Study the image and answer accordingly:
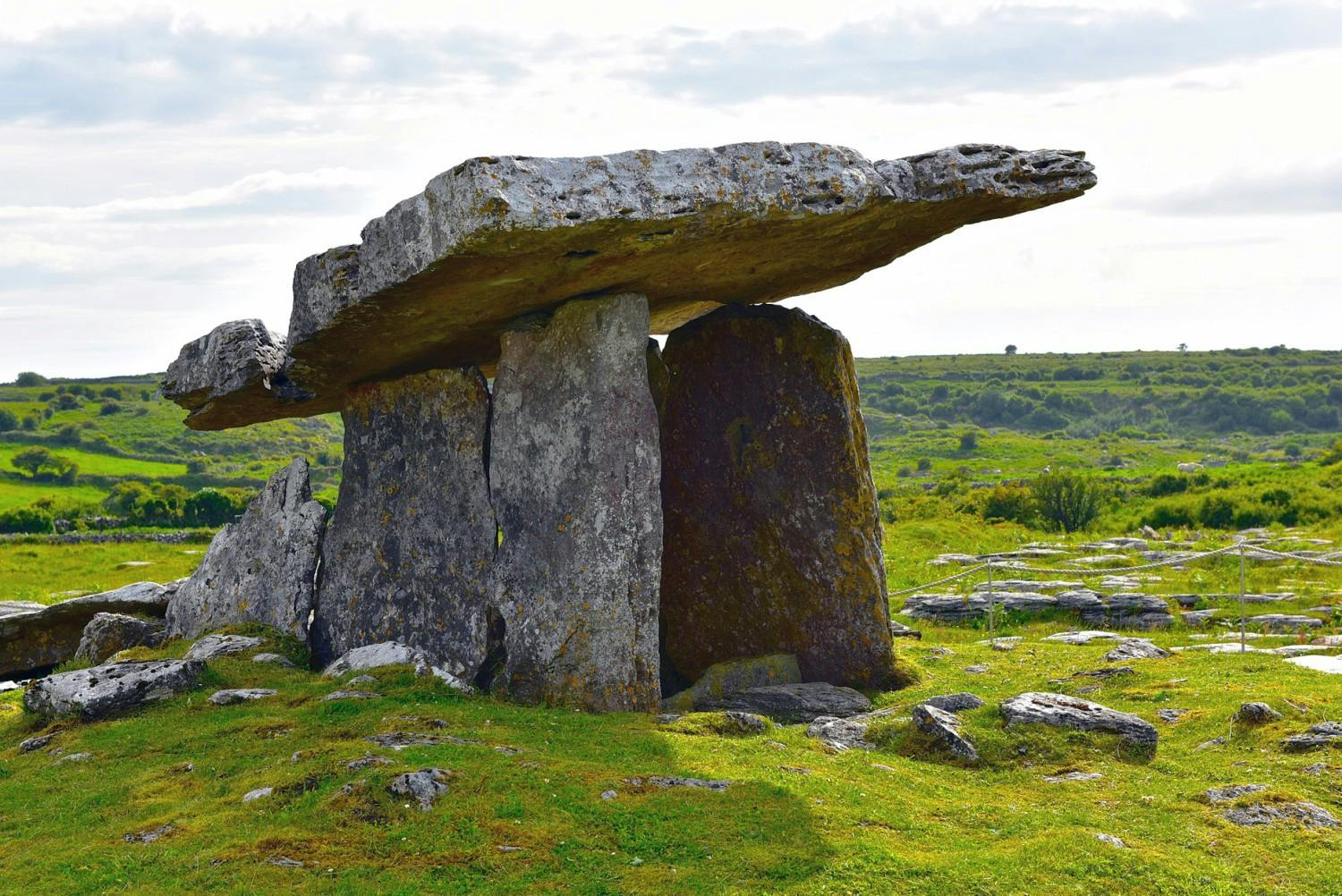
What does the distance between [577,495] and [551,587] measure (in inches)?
38.8

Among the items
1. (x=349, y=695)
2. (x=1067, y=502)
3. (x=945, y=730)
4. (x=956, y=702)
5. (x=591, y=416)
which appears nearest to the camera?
(x=945, y=730)

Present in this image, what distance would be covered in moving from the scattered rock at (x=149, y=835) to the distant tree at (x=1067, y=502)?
100.0 feet

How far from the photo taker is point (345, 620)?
1516 centimetres

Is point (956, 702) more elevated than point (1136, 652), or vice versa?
point (956, 702)

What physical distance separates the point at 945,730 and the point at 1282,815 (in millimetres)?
2859

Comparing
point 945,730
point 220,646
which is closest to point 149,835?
point 220,646

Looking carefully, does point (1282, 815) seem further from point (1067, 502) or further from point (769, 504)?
point (1067, 502)

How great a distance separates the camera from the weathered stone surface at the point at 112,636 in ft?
51.5

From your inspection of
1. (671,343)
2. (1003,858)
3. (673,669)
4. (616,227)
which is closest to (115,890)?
(1003,858)

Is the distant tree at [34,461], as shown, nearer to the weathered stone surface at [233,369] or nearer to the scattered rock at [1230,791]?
the weathered stone surface at [233,369]

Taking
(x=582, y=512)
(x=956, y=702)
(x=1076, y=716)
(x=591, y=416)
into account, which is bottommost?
(x=956, y=702)

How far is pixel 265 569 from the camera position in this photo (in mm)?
16109

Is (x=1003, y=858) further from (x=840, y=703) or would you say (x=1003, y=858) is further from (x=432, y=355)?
(x=432, y=355)

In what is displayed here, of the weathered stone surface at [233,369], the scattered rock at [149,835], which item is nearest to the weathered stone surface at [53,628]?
the weathered stone surface at [233,369]
